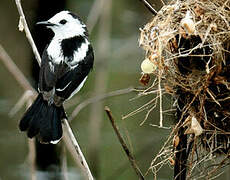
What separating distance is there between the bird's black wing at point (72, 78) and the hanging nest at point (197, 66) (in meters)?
0.90

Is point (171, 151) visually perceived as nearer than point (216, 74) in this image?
No

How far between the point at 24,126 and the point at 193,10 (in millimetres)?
1140

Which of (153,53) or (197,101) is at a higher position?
(153,53)

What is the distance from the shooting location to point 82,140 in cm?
641

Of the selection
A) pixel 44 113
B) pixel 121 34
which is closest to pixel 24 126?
pixel 44 113

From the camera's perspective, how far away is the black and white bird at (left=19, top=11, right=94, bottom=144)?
3.62m

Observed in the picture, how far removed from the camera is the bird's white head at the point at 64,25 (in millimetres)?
3996

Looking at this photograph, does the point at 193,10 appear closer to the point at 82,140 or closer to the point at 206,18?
the point at 206,18

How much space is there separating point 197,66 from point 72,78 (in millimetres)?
1105

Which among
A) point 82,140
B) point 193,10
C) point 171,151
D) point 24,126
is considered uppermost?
point 193,10

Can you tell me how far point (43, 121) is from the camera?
12.2 feet

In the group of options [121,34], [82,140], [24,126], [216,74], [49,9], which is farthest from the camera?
[121,34]

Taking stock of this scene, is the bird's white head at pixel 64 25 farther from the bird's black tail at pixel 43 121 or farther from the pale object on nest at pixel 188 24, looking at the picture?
the pale object on nest at pixel 188 24

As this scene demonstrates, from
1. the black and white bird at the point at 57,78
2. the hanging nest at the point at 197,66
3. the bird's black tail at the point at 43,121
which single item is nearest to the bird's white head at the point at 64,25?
the black and white bird at the point at 57,78
